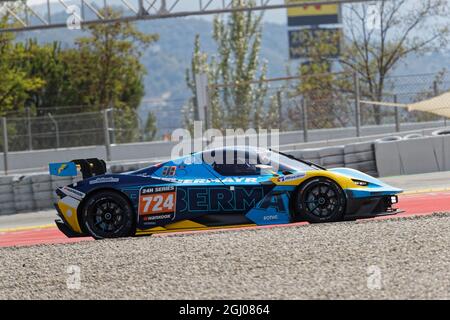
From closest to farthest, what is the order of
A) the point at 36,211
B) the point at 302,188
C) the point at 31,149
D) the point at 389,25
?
the point at 302,188, the point at 36,211, the point at 31,149, the point at 389,25

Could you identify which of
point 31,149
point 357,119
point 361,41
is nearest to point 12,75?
point 361,41

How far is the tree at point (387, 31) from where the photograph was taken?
132 feet

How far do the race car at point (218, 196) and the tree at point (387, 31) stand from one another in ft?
87.9

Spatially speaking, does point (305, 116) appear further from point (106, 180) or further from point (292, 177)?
point (106, 180)

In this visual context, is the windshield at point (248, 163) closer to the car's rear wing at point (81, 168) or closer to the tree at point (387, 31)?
the car's rear wing at point (81, 168)

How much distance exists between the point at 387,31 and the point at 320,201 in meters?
30.6

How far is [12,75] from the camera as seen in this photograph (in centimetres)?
4384

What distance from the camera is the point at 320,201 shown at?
1224cm

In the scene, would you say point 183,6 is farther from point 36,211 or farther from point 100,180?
point 100,180

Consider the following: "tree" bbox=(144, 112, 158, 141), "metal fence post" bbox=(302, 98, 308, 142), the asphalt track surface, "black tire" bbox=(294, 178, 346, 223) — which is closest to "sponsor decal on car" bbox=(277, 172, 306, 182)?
"black tire" bbox=(294, 178, 346, 223)

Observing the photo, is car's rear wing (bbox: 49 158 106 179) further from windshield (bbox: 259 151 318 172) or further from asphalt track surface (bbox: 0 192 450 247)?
windshield (bbox: 259 151 318 172)

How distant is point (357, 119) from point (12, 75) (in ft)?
79.6

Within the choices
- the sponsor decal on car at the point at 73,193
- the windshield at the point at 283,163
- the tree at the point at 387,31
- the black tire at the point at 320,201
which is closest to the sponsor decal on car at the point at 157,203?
the sponsor decal on car at the point at 73,193
